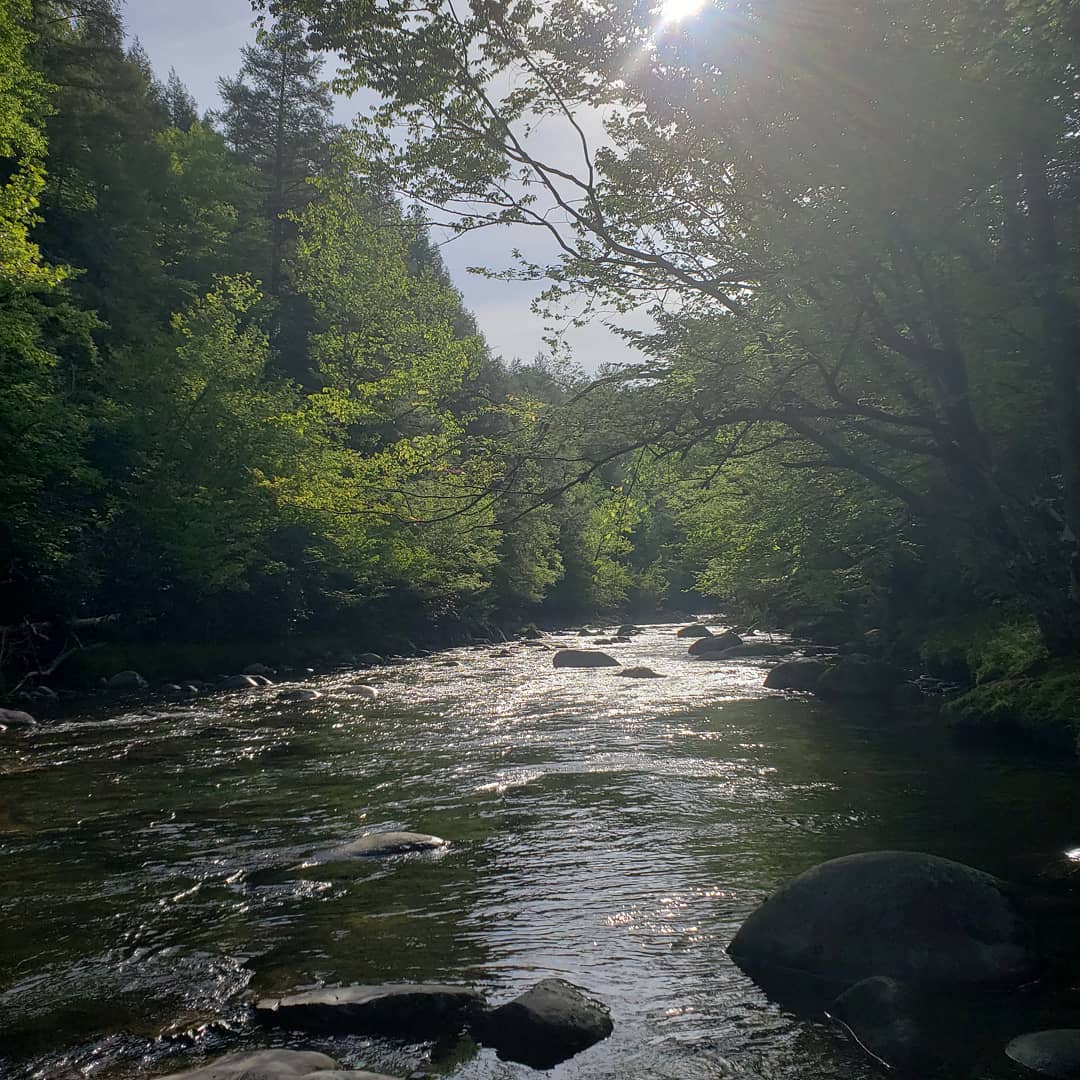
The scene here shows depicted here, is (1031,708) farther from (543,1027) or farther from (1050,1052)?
(543,1027)

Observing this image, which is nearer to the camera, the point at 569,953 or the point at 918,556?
the point at 569,953

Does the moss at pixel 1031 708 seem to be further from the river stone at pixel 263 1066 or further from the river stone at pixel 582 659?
the river stone at pixel 582 659

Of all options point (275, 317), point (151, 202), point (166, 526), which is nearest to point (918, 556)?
point (166, 526)

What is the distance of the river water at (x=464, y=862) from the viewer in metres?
4.93

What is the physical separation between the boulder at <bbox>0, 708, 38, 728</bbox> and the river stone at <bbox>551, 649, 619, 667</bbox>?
1455 centimetres

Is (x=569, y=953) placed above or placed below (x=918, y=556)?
below

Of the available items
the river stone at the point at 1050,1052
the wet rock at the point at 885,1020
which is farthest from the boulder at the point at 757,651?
the river stone at the point at 1050,1052

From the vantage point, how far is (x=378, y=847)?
830cm

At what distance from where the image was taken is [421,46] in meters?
11.9

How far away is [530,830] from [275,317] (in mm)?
48398

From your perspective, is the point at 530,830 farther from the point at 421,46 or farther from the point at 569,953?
the point at 421,46

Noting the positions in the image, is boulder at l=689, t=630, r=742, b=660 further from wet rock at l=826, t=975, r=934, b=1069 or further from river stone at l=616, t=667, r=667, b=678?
wet rock at l=826, t=975, r=934, b=1069

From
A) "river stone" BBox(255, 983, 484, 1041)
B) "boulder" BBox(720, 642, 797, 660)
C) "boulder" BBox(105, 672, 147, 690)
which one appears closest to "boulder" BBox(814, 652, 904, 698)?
"boulder" BBox(720, 642, 797, 660)

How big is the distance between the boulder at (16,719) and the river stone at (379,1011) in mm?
13434
